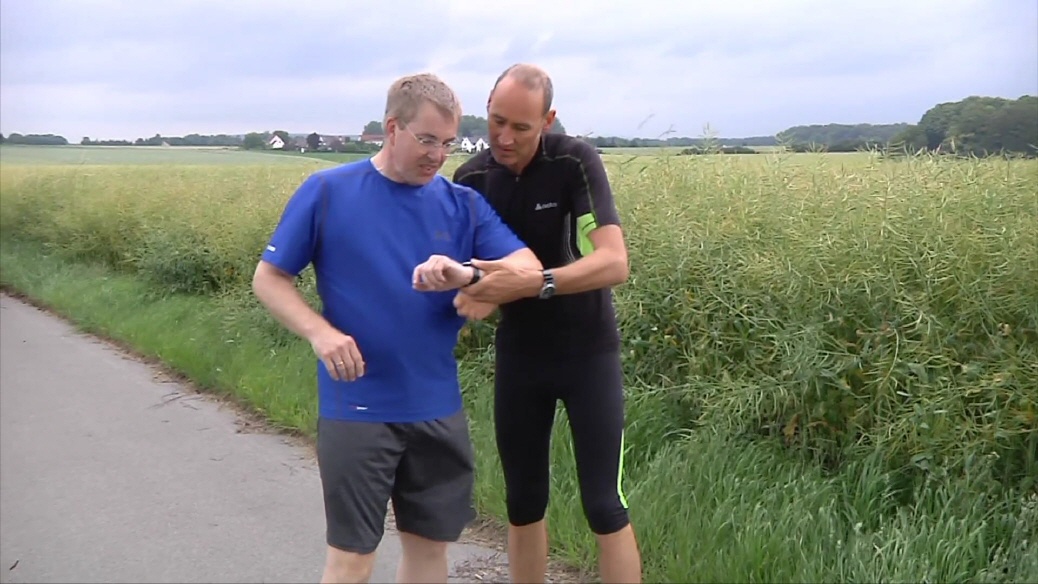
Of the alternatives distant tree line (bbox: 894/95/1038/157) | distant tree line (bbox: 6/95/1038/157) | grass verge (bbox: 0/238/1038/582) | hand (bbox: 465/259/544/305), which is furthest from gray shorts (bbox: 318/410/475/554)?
distant tree line (bbox: 894/95/1038/157)

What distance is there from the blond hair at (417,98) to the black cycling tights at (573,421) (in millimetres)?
980

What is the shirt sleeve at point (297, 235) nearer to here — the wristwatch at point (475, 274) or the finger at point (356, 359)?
the finger at point (356, 359)

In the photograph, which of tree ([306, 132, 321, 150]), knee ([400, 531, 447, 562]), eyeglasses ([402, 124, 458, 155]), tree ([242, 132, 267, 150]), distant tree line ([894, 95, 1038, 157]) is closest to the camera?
eyeglasses ([402, 124, 458, 155])

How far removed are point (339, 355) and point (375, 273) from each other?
280mm

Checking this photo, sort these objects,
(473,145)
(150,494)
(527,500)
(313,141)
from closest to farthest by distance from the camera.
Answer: (527,500) → (473,145) → (150,494) → (313,141)

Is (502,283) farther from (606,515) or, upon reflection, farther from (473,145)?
(473,145)

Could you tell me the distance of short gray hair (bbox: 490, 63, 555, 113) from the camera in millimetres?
3238

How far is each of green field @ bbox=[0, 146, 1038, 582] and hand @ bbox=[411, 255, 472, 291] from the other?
1.82 m

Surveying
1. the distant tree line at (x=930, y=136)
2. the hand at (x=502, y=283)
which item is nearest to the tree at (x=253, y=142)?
the distant tree line at (x=930, y=136)

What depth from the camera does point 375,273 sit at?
298 centimetres

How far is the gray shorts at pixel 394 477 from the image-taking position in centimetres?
300

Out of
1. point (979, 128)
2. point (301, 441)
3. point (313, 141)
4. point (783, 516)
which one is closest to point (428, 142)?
point (783, 516)

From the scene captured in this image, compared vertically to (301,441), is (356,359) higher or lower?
higher

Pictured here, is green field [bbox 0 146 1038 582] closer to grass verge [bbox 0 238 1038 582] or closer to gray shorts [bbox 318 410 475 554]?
grass verge [bbox 0 238 1038 582]
